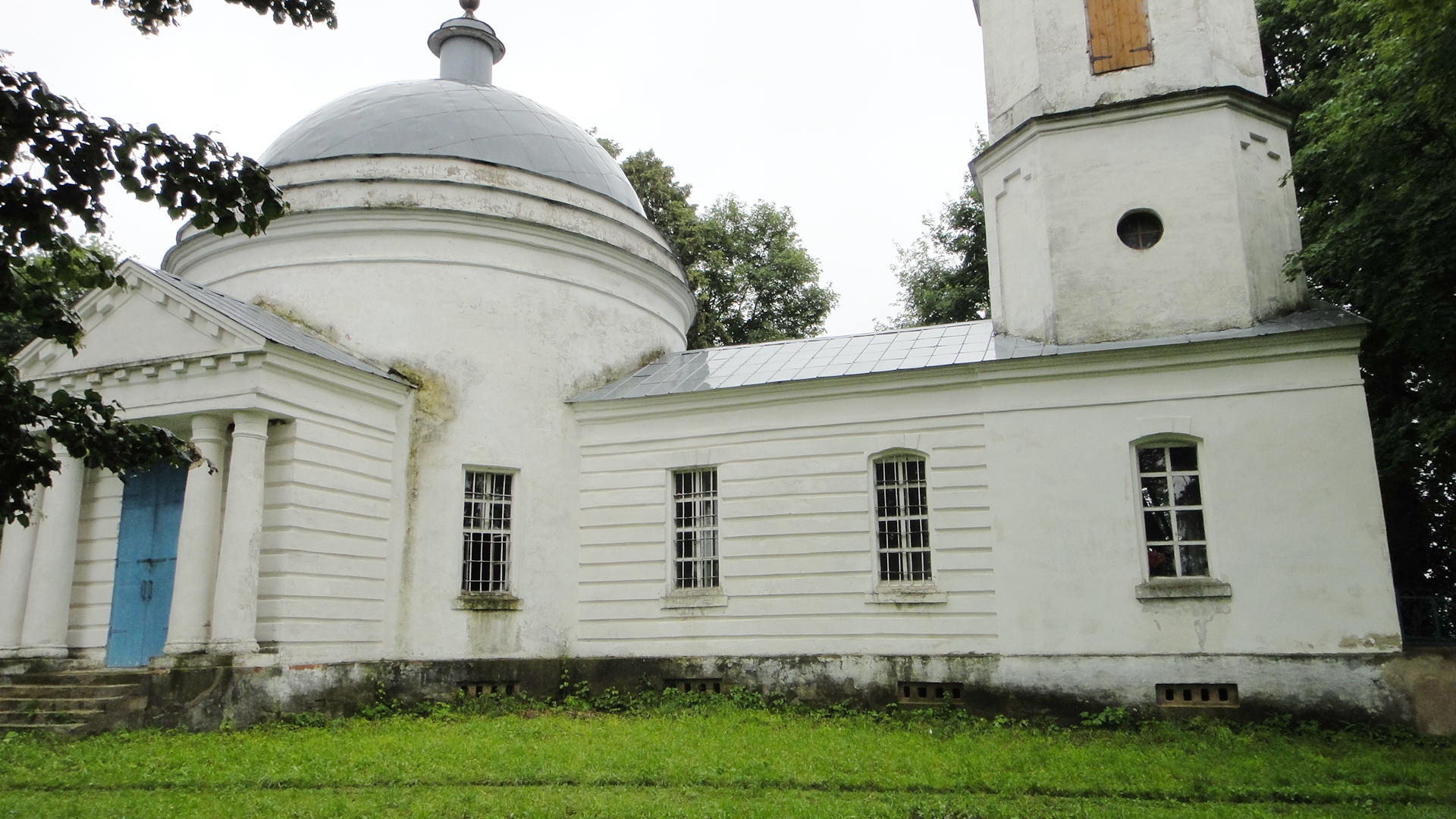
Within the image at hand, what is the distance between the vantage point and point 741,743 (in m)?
11.3

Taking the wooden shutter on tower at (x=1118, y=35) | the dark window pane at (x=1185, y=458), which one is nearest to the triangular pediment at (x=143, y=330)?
the dark window pane at (x=1185, y=458)

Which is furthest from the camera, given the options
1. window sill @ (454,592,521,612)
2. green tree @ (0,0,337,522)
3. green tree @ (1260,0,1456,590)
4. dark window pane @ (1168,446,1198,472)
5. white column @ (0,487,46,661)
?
window sill @ (454,592,521,612)

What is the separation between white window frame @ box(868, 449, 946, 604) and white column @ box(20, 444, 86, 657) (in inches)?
444

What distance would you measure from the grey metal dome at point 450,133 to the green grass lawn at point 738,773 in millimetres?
9768

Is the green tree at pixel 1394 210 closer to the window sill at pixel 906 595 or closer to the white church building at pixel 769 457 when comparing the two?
the white church building at pixel 769 457

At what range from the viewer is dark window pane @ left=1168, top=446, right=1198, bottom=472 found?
1340 cm

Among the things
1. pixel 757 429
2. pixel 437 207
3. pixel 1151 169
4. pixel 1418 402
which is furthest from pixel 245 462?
pixel 1418 402

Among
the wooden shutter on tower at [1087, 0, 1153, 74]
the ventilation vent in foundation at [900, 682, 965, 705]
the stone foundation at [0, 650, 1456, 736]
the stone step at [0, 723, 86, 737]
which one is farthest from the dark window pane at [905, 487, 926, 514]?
the stone step at [0, 723, 86, 737]

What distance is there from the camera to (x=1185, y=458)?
1348 centimetres

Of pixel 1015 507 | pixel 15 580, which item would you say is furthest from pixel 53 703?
pixel 1015 507

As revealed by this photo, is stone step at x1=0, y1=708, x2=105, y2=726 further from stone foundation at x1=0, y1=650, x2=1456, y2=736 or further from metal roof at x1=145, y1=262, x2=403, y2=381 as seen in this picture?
metal roof at x1=145, y1=262, x2=403, y2=381

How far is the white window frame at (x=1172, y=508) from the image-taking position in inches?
512

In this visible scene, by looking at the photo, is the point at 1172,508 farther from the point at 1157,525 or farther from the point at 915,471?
the point at 915,471

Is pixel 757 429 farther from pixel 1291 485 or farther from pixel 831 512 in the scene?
pixel 1291 485
